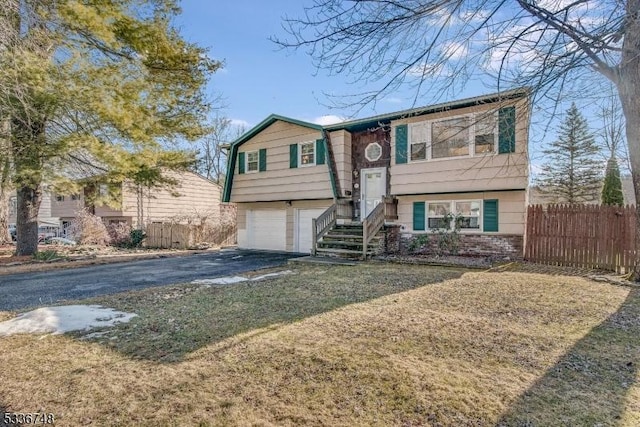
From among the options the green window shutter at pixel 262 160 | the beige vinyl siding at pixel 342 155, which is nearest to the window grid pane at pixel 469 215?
the beige vinyl siding at pixel 342 155

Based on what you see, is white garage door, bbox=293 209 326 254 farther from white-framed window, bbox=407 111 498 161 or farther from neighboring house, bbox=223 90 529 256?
white-framed window, bbox=407 111 498 161

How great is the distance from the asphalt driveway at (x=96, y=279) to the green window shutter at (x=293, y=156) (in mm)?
4252

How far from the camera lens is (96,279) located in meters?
8.34

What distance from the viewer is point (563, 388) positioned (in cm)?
270

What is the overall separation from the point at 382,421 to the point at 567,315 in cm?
380

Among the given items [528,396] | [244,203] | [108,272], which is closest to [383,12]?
[528,396]

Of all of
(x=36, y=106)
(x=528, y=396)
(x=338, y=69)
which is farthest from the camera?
(x=36, y=106)

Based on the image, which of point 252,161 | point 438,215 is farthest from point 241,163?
point 438,215

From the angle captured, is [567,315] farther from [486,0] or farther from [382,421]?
[486,0]

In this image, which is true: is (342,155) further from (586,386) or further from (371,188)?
(586,386)

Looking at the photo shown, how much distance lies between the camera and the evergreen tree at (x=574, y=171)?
25.1 meters

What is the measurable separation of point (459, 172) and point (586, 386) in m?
8.49

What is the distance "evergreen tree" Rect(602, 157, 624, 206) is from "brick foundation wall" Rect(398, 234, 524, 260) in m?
8.13

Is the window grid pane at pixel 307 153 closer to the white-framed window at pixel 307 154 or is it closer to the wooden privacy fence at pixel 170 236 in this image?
the white-framed window at pixel 307 154
